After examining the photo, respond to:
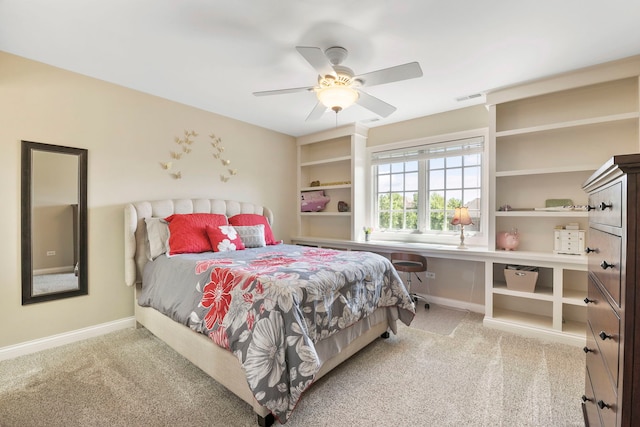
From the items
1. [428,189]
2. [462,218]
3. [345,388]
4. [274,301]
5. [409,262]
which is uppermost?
[428,189]

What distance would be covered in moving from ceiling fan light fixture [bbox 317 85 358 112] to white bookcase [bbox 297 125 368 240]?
6.62 ft

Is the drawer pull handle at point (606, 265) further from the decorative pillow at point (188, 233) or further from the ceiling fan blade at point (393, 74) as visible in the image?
the decorative pillow at point (188, 233)

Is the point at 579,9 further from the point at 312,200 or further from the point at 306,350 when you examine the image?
the point at 312,200

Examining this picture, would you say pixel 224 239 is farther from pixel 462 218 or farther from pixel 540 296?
pixel 540 296

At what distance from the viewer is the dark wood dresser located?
0.85 metres

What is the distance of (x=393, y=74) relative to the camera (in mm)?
2045

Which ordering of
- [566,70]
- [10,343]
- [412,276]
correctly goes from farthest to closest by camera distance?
[412,276], [566,70], [10,343]

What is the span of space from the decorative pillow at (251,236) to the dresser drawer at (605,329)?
9.35 feet

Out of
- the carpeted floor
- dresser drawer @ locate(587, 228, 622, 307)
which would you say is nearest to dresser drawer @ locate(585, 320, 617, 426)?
dresser drawer @ locate(587, 228, 622, 307)

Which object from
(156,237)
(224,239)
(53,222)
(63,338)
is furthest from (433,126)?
(63,338)

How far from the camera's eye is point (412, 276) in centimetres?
406

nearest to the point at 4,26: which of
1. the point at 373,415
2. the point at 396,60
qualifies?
the point at 396,60

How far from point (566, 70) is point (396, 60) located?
1598 millimetres

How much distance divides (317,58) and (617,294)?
193 centimetres
